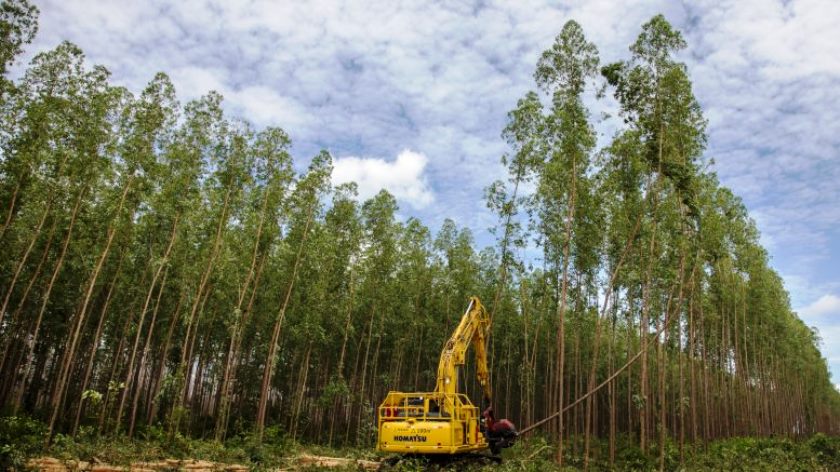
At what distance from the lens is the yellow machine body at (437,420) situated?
13.9 meters

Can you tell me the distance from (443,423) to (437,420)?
0.75 ft

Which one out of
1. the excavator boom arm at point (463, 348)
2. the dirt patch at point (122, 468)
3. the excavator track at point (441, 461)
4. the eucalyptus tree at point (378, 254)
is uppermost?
the eucalyptus tree at point (378, 254)

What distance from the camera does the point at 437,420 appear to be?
14.2 m

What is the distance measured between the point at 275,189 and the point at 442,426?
45.1ft

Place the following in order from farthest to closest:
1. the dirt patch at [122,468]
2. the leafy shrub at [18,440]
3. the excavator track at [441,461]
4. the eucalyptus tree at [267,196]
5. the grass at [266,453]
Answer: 1. the eucalyptus tree at [267,196]
2. the grass at [266,453]
3. the excavator track at [441,461]
4. the dirt patch at [122,468]
5. the leafy shrub at [18,440]

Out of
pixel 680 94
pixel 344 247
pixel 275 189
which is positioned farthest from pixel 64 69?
pixel 680 94

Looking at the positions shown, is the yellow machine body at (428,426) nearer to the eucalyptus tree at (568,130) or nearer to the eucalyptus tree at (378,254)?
the eucalyptus tree at (568,130)

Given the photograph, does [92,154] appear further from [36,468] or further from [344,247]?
[344,247]

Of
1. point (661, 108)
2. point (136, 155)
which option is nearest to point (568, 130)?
point (661, 108)

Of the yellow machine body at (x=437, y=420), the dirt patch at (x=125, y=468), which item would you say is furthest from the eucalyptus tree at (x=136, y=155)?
the yellow machine body at (x=437, y=420)

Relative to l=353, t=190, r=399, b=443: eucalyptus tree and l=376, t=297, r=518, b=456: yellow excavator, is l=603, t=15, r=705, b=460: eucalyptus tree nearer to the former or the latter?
l=376, t=297, r=518, b=456: yellow excavator

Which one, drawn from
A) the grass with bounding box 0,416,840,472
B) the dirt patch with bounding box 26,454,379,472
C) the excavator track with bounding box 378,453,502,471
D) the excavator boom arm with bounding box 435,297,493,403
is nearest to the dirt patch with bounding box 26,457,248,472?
the dirt patch with bounding box 26,454,379,472

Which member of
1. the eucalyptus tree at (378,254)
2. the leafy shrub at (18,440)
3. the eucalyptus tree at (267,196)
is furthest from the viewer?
the eucalyptus tree at (378,254)

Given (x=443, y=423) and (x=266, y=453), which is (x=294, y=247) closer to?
(x=266, y=453)
